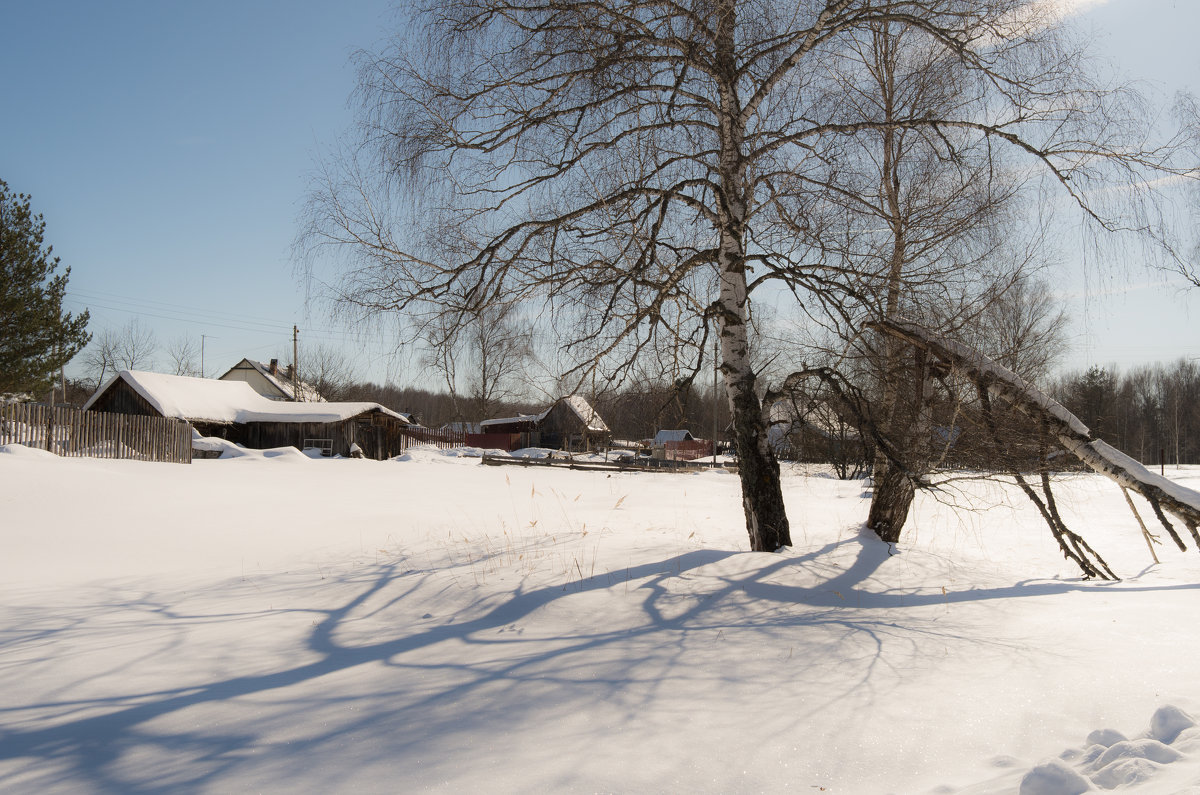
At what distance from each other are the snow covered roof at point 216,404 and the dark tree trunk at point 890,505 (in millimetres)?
28840

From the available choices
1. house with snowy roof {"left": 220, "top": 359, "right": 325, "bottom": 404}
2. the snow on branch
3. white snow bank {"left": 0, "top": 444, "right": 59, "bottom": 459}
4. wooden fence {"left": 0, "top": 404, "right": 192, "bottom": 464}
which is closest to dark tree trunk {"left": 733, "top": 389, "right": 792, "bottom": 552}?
the snow on branch

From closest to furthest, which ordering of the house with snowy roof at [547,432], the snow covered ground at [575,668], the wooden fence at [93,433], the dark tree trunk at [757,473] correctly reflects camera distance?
1. the snow covered ground at [575,668]
2. the dark tree trunk at [757,473]
3. the wooden fence at [93,433]
4. the house with snowy roof at [547,432]

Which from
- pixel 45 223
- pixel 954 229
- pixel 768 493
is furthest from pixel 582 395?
pixel 45 223

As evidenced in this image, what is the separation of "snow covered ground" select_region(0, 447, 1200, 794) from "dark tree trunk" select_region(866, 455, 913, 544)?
1015 millimetres

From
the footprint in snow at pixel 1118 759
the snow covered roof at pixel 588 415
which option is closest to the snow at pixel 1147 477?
the footprint in snow at pixel 1118 759

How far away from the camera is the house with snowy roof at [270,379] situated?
173 feet

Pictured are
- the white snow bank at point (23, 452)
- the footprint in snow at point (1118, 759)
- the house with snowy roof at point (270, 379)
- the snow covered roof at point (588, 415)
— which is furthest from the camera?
the house with snowy roof at point (270, 379)

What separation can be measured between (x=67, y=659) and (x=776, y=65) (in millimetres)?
7489

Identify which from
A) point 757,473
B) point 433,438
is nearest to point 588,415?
point 757,473

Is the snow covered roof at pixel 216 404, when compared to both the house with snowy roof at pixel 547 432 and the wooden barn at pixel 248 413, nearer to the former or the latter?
the wooden barn at pixel 248 413

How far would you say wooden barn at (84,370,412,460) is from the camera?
31.0 metres

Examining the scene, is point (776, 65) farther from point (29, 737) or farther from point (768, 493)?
point (29, 737)

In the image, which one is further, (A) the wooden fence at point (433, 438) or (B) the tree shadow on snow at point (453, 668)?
(A) the wooden fence at point (433, 438)

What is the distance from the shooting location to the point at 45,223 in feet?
86.0
